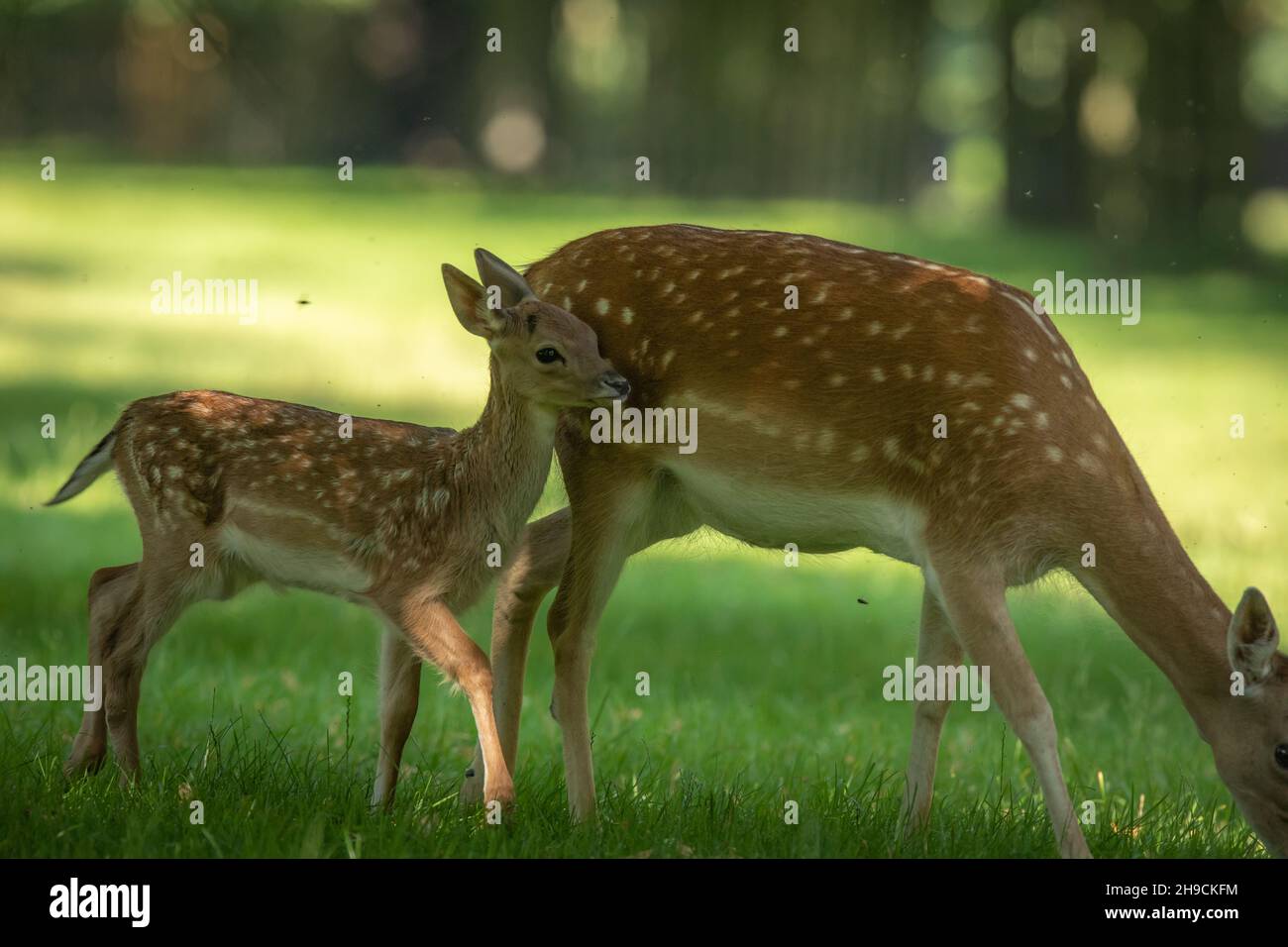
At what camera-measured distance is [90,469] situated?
638cm

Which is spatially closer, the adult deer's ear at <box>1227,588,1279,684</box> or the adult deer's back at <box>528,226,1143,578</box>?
the adult deer's ear at <box>1227,588,1279,684</box>

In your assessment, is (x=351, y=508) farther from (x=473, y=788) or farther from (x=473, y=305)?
(x=473, y=788)

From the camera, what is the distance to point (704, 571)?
11773 millimetres

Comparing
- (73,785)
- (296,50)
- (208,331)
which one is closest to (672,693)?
(73,785)

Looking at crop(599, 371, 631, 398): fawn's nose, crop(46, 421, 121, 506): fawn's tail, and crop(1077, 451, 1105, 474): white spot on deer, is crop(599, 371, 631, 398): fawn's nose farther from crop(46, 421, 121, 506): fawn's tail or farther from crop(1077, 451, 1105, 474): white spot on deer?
crop(46, 421, 121, 506): fawn's tail

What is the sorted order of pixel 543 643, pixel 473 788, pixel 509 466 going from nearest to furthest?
pixel 509 466
pixel 473 788
pixel 543 643

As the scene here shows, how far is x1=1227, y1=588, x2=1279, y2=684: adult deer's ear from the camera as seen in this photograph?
5.27 metres

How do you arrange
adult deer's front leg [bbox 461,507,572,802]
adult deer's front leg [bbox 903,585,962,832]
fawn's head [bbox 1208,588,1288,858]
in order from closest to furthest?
fawn's head [bbox 1208,588,1288,858] < adult deer's front leg [bbox 903,585,962,832] < adult deer's front leg [bbox 461,507,572,802]

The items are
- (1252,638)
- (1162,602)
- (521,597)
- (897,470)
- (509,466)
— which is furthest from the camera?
(521,597)

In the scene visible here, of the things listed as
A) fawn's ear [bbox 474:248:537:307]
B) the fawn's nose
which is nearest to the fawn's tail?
fawn's ear [bbox 474:248:537:307]

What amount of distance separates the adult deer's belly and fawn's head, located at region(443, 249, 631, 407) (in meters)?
0.52

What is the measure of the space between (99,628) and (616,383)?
2.01 metres

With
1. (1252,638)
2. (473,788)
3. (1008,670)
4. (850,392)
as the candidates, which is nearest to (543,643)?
(473,788)
